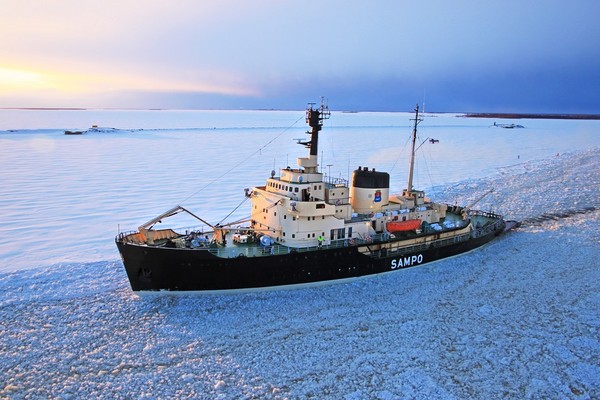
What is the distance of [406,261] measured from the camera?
19.4 m

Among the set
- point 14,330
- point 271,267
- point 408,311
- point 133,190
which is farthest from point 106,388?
point 133,190

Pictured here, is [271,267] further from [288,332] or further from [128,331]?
[128,331]

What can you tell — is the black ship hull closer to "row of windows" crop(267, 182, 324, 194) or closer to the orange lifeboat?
the orange lifeboat

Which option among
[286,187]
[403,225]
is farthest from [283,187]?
[403,225]

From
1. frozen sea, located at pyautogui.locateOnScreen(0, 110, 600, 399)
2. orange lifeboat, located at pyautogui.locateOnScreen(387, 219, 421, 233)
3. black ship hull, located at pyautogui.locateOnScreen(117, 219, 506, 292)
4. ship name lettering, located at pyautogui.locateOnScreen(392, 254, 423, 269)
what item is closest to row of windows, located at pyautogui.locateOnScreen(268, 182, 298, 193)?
black ship hull, located at pyautogui.locateOnScreen(117, 219, 506, 292)

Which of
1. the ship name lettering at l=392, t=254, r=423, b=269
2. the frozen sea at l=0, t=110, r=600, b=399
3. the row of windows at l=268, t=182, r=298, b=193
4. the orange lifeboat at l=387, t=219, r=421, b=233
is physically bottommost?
the frozen sea at l=0, t=110, r=600, b=399

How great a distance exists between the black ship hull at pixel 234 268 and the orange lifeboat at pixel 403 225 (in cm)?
211

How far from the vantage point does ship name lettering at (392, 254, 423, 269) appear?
19094mm

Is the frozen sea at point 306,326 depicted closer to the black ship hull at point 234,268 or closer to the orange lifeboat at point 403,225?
the black ship hull at point 234,268

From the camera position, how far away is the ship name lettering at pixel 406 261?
62.6 feet

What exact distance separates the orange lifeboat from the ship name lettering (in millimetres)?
1399

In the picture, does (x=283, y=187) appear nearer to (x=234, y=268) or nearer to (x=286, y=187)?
(x=286, y=187)

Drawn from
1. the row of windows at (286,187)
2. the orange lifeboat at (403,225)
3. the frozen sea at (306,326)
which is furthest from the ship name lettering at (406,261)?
the row of windows at (286,187)

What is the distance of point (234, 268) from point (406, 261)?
26.4 feet
